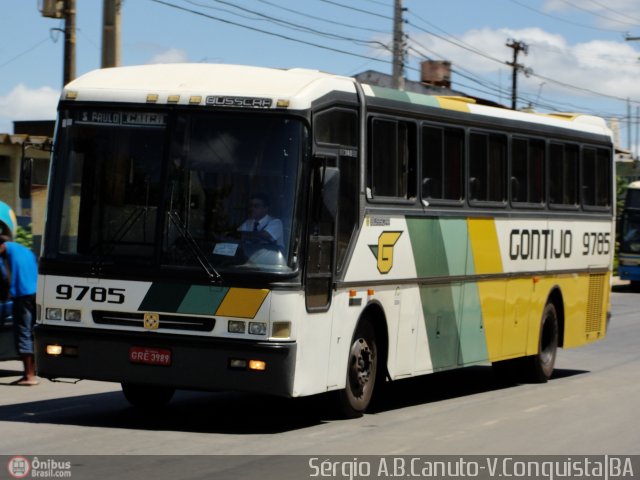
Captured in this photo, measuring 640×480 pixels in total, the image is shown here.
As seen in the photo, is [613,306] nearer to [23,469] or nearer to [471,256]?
[471,256]

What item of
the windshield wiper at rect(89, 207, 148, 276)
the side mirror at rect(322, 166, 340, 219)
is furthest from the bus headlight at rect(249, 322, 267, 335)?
the windshield wiper at rect(89, 207, 148, 276)

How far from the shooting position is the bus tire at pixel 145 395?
1325 centimetres

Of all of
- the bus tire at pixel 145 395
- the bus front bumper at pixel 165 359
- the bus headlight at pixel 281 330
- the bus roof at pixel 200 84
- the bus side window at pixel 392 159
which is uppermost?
the bus roof at pixel 200 84

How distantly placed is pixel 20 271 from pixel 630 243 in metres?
34.5

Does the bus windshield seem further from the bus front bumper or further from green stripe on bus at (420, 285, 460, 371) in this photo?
green stripe on bus at (420, 285, 460, 371)

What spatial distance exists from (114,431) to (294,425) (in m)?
1.68

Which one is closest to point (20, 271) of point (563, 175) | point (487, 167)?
point (487, 167)

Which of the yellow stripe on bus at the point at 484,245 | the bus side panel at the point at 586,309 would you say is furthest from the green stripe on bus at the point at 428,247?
the bus side panel at the point at 586,309

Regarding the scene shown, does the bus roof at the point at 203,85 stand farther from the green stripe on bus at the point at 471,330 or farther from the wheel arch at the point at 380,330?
the green stripe on bus at the point at 471,330

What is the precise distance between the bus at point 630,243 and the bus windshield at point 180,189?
3605 cm

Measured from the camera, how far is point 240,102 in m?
11.8

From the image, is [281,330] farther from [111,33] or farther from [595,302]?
[111,33]

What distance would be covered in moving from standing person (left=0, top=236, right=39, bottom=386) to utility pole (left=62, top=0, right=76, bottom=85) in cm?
807

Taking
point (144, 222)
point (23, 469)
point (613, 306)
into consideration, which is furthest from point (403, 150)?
point (613, 306)
